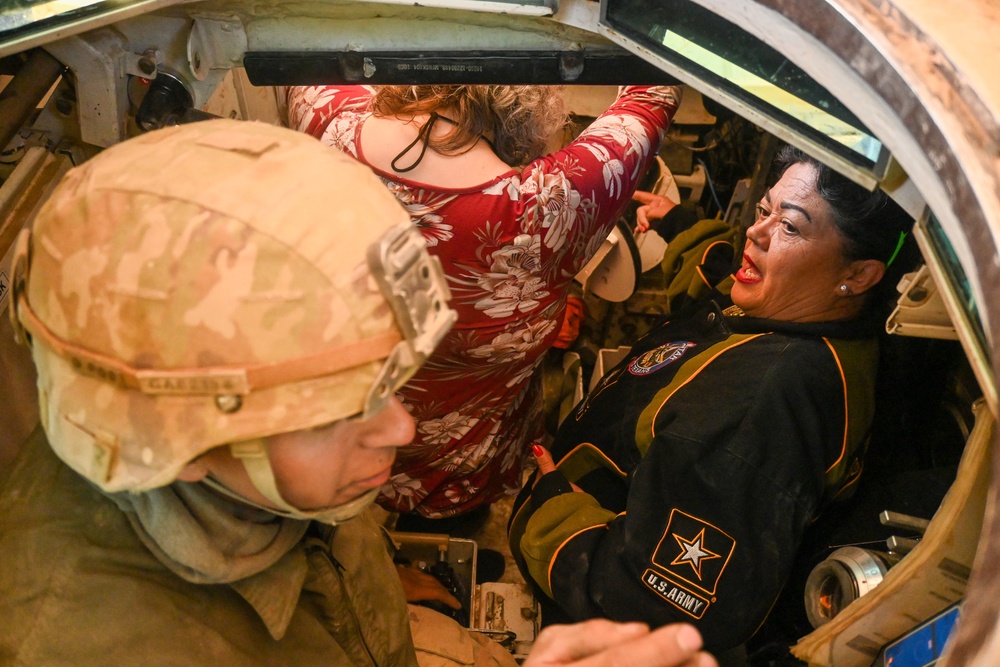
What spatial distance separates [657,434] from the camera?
1780mm

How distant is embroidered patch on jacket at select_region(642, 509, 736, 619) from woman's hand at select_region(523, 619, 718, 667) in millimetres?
624

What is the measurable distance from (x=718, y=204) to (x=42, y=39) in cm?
315

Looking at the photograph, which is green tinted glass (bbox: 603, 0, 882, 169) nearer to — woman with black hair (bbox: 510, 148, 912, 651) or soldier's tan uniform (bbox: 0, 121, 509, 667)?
soldier's tan uniform (bbox: 0, 121, 509, 667)

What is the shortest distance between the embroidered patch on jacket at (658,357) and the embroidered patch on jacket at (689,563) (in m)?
0.56

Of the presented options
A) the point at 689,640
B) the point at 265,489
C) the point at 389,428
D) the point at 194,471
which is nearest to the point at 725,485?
the point at 689,640

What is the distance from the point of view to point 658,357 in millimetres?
2193

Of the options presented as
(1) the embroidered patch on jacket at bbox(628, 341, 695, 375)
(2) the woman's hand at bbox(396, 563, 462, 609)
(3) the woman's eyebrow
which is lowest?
(2) the woman's hand at bbox(396, 563, 462, 609)

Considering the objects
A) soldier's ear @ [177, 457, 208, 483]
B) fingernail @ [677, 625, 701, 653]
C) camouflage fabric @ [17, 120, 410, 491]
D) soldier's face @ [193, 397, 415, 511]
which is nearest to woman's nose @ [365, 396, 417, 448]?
soldier's face @ [193, 397, 415, 511]

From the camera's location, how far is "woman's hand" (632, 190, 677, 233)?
130 inches

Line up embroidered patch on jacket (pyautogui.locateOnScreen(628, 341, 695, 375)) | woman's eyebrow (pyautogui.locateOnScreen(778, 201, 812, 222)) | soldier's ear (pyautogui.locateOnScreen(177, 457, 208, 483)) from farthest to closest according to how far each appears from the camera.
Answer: embroidered patch on jacket (pyautogui.locateOnScreen(628, 341, 695, 375)) < woman's eyebrow (pyautogui.locateOnScreen(778, 201, 812, 222)) < soldier's ear (pyautogui.locateOnScreen(177, 457, 208, 483))

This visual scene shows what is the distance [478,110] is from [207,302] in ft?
4.15

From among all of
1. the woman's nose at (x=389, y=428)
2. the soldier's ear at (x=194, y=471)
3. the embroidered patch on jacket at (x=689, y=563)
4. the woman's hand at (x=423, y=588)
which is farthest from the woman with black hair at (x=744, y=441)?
the soldier's ear at (x=194, y=471)

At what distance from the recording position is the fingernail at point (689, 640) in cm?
98

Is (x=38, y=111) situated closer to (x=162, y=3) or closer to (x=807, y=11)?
(x=162, y=3)
